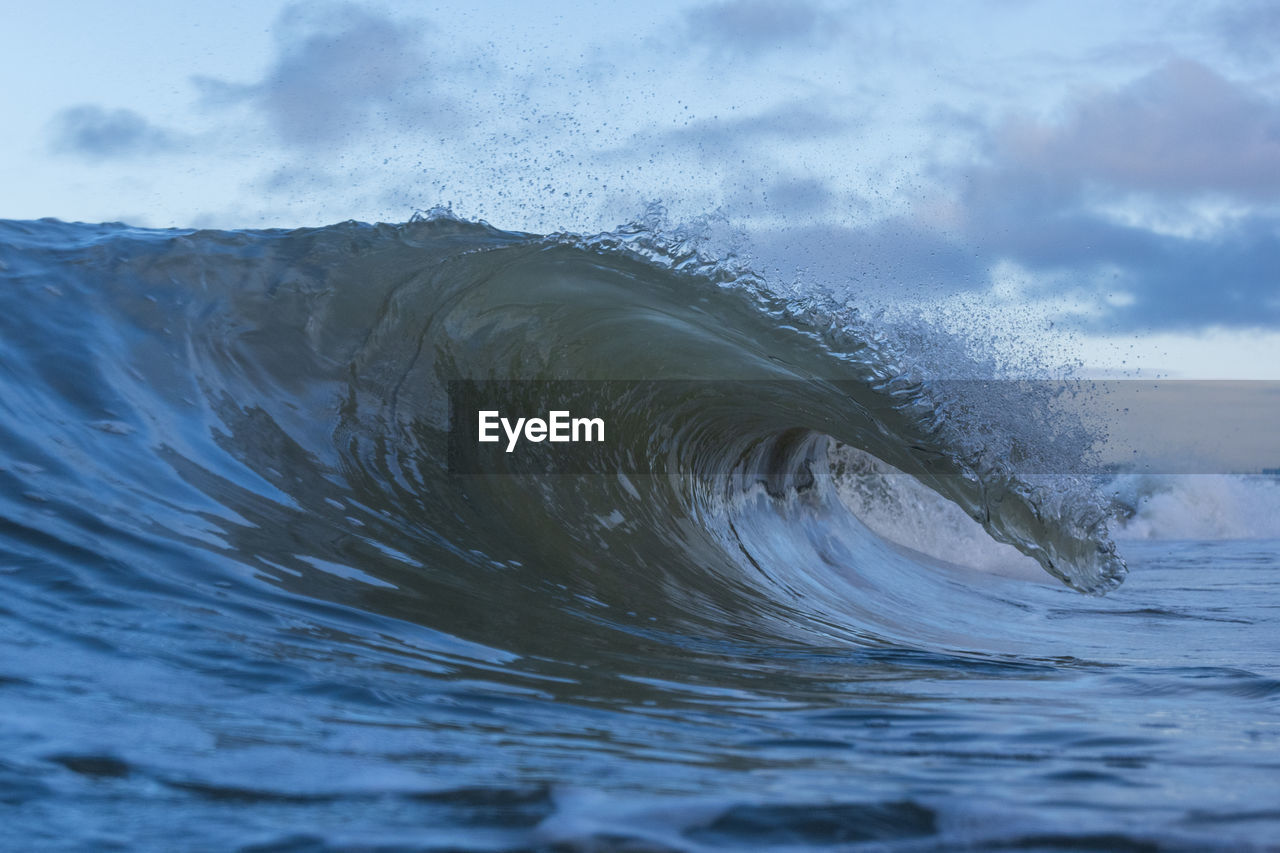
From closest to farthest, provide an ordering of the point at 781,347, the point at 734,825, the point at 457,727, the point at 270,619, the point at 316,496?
the point at 734,825 < the point at 457,727 < the point at 270,619 < the point at 316,496 < the point at 781,347

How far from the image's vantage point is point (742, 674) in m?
2.57

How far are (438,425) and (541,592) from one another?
4.64 feet

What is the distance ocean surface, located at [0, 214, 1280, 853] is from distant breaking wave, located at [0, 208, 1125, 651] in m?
0.02

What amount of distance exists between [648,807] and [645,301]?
4.06m

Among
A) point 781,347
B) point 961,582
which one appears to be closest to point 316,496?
point 781,347

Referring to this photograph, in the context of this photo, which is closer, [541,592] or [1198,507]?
[541,592]

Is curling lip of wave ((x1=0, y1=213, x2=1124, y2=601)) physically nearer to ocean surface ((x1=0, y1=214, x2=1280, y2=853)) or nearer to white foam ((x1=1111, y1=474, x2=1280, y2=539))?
ocean surface ((x1=0, y1=214, x2=1280, y2=853))

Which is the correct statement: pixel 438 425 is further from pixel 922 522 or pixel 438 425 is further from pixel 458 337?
pixel 922 522

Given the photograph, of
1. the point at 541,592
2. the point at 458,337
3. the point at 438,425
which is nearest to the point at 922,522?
the point at 458,337

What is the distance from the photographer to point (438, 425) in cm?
448

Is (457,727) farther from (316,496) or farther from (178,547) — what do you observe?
(316,496)

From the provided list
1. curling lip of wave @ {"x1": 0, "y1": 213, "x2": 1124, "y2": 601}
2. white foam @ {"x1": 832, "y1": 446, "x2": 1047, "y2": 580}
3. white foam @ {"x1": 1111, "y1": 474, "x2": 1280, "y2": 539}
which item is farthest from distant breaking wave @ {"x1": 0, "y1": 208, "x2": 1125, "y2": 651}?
white foam @ {"x1": 1111, "y1": 474, "x2": 1280, "y2": 539}

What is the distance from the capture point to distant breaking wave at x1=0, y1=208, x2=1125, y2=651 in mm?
3150

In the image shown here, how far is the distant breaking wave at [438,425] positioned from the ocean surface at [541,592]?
2 centimetres
